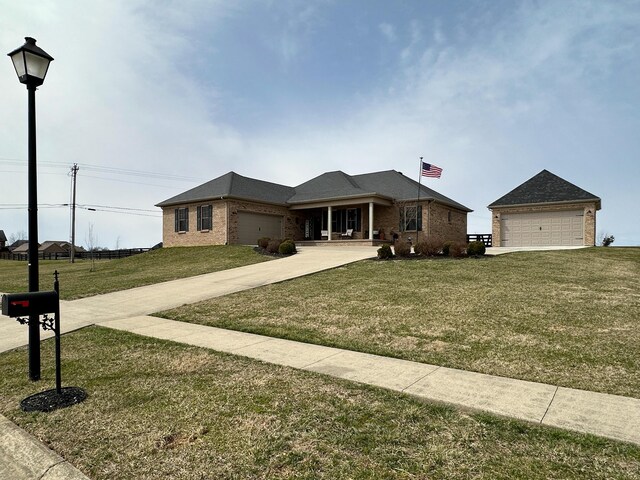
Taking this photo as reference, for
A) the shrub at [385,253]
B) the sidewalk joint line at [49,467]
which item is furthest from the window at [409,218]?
the sidewalk joint line at [49,467]

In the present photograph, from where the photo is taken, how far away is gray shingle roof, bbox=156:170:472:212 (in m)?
27.8

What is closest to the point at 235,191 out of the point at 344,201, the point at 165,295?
the point at 344,201

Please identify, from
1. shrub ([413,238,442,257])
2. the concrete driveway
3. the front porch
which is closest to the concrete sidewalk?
the concrete driveway

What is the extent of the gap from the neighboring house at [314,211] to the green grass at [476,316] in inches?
515

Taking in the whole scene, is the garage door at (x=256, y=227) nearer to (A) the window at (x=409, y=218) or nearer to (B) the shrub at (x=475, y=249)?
(A) the window at (x=409, y=218)

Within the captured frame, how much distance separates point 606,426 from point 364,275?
1014 centimetres

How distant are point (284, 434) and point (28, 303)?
339 centimetres

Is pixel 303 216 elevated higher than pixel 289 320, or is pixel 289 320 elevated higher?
pixel 303 216

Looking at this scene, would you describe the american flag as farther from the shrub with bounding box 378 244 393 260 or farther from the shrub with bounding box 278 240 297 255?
the shrub with bounding box 278 240 297 255

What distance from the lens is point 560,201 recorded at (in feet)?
82.9

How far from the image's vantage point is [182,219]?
30578mm

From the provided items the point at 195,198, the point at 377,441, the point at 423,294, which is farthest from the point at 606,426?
the point at 195,198

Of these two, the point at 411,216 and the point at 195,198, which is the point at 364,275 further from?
the point at 195,198

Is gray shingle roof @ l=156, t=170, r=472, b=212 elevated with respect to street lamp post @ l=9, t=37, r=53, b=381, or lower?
elevated
